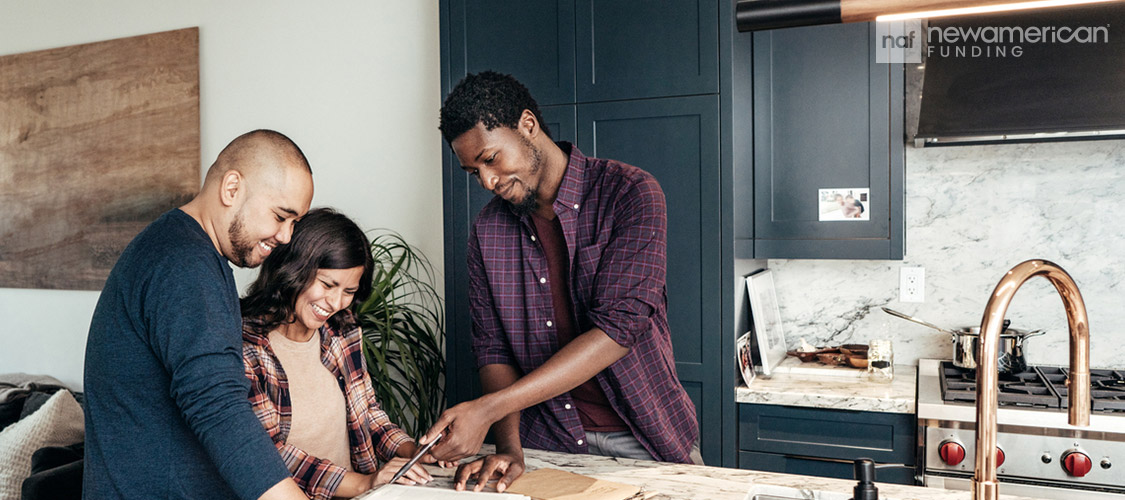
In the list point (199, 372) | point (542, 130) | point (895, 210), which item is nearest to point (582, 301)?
point (542, 130)

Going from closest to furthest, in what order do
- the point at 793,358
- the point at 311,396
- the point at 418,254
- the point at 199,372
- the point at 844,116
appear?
the point at 199,372
the point at 311,396
the point at 844,116
the point at 793,358
the point at 418,254

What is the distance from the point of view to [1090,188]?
2557 mm

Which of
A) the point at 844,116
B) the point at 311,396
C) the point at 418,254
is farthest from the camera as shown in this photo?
the point at 418,254

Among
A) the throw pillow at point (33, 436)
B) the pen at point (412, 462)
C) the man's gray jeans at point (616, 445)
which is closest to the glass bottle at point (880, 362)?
the man's gray jeans at point (616, 445)

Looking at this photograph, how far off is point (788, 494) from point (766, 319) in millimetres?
1339

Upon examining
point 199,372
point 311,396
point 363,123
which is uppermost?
point 363,123

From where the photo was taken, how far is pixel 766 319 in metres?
2.64

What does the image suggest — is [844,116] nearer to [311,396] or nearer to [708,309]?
[708,309]

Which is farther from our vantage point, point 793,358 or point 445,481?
point 793,358

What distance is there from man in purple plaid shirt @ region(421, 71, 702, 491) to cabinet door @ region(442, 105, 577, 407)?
0.73 m

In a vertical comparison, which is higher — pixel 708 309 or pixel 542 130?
pixel 542 130

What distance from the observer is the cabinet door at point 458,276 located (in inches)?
103

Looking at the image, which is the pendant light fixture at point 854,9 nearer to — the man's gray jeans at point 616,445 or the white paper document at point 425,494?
the white paper document at point 425,494

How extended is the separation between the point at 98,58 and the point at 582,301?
302cm
